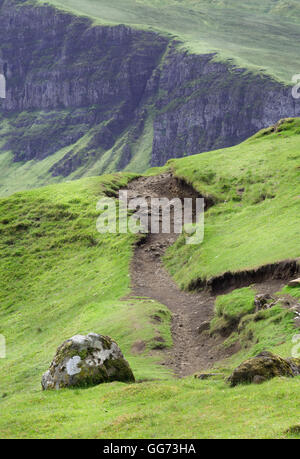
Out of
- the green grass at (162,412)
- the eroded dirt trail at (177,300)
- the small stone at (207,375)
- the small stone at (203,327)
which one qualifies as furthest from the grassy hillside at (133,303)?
the small stone at (203,327)

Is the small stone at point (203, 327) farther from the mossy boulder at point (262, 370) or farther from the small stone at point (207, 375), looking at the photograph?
the mossy boulder at point (262, 370)

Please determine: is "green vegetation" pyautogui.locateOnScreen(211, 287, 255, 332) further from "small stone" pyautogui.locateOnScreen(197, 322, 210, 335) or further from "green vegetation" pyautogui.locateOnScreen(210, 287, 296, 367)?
"small stone" pyautogui.locateOnScreen(197, 322, 210, 335)

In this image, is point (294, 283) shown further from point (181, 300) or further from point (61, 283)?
point (61, 283)

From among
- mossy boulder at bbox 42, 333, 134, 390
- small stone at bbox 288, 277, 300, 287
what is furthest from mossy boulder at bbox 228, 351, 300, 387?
small stone at bbox 288, 277, 300, 287

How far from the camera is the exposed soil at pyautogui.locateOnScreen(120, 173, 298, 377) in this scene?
37000 millimetres

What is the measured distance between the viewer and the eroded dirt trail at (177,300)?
1462 inches

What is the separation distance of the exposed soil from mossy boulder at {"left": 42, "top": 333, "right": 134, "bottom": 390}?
18.3ft

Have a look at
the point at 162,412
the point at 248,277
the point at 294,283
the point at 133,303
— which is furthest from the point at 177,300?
the point at 162,412

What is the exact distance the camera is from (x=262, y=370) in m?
24.5

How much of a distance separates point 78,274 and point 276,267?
33918 mm

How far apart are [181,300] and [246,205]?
24050 mm
